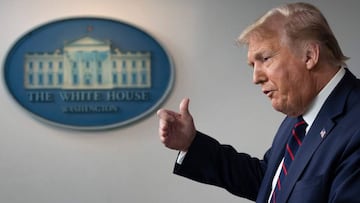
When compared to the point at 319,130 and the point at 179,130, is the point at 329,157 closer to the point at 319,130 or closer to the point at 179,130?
the point at 319,130

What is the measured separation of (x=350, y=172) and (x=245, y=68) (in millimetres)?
1451

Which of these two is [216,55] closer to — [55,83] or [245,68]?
[245,68]

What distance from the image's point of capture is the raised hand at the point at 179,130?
1.38 m

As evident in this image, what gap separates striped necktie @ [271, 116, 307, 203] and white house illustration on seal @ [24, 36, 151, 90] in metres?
1.16

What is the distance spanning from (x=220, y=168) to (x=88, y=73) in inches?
43.1

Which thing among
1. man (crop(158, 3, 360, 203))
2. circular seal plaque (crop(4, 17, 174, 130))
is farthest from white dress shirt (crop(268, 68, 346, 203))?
circular seal plaque (crop(4, 17, 174, 130))

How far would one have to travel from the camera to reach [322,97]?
118cm

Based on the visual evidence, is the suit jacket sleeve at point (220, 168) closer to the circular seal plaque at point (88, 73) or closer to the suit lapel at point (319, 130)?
the suit lapel at point (319, 130)

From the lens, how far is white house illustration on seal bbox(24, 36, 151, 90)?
2299 mm

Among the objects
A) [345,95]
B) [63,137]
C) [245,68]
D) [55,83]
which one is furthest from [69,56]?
[345,95]

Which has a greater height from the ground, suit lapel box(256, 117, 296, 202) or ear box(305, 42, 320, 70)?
ear box(305, 42, 320, 70)

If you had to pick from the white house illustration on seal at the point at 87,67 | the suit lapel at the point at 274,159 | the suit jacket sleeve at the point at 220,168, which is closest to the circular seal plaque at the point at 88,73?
the white house illustration on seal at the point at 87,67

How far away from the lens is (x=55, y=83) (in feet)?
7.55

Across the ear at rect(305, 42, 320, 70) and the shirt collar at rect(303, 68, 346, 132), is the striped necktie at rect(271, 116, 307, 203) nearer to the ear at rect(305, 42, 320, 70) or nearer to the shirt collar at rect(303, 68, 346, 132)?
the shirt collar at rect(303, 68, 346, 132)
